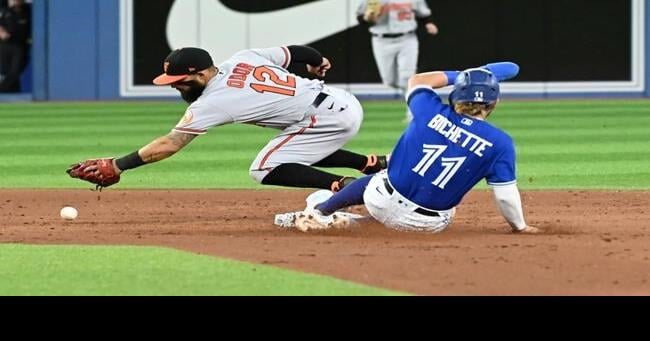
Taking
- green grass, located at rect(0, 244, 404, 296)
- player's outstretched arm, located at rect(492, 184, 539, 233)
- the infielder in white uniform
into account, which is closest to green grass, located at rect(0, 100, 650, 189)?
the infielder in white uniform

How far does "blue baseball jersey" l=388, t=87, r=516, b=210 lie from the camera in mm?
7809

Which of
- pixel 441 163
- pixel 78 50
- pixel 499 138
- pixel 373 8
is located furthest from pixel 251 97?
pixel 78 50

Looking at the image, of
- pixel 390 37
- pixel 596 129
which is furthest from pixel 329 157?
pixel 390 37

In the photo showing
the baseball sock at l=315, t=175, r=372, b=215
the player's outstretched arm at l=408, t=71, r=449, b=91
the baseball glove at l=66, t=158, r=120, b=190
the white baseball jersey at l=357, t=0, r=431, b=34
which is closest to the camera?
the player's outstretched arm at l=408, t=71, r=449, b=91

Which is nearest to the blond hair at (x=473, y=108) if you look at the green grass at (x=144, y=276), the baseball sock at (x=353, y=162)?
the green grass at (x=144, y=276)

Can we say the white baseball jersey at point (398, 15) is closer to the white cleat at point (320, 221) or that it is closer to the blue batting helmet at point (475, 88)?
the white cleat at point (320, 221)

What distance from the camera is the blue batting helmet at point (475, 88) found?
25.3 feet

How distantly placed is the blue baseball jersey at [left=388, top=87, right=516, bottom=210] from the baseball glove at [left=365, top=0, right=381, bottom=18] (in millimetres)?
11466

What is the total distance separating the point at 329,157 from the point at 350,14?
14151mm

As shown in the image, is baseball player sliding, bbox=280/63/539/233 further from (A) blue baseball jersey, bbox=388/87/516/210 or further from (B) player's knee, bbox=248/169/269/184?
(B) player's knee, bbox=248/169/269/184

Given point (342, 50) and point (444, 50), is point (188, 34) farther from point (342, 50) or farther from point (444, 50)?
point (444, 50)

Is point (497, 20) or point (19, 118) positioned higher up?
point (497, 20)

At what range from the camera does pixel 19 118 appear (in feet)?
65.3

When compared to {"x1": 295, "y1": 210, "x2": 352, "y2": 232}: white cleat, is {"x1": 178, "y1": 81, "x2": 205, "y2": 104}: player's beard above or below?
above
